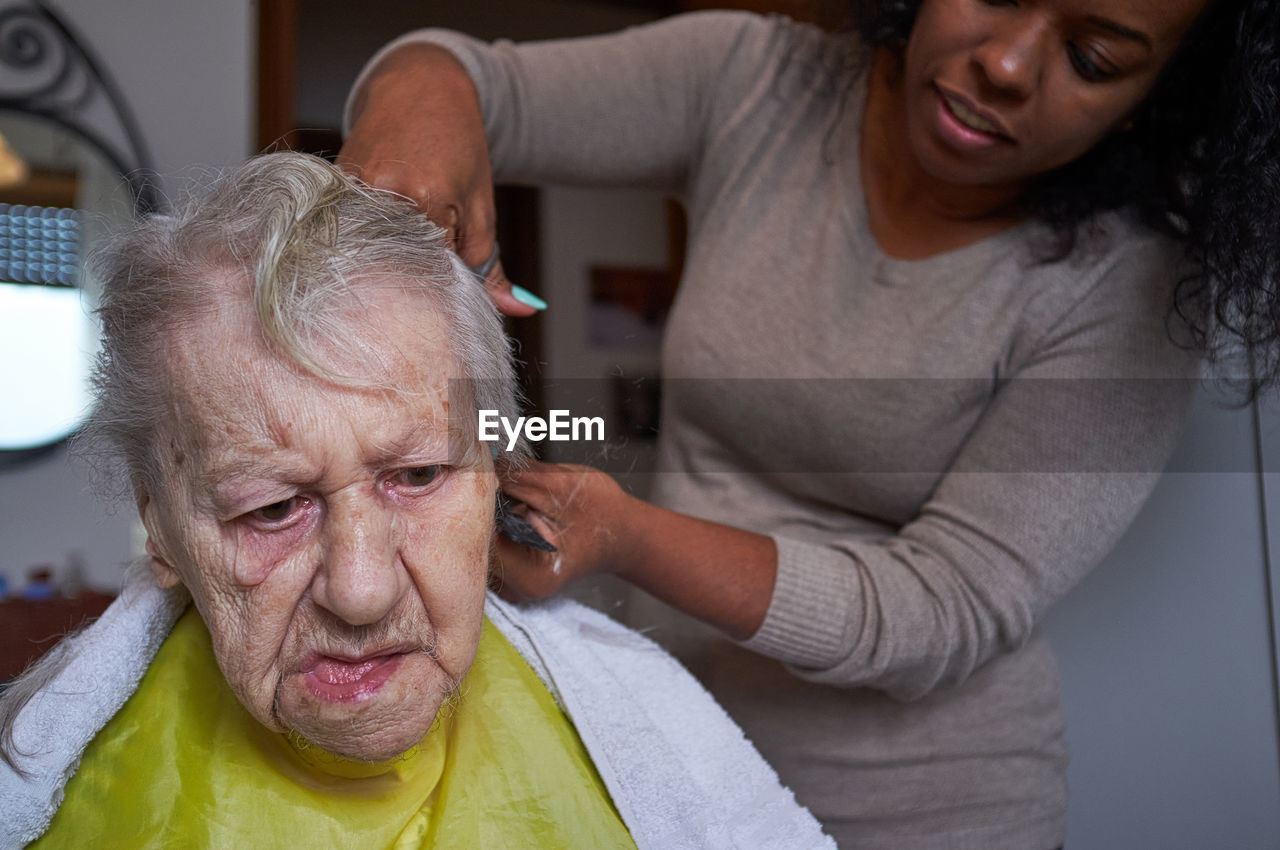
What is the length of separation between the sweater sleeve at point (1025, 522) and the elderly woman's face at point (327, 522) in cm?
33

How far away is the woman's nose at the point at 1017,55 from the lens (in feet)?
2.66

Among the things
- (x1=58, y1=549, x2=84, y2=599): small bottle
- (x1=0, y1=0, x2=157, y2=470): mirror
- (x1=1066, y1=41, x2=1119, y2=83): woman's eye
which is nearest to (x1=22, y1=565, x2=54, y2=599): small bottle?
(x1=58, y1=549, x2=84, y2=599): small bottle

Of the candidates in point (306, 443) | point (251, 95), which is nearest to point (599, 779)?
point (306, 443)

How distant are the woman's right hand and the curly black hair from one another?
1.83 ft

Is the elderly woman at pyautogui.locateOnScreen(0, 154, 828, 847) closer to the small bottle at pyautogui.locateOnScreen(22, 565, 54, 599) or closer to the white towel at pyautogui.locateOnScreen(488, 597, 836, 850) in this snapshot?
the white towel at pyautogui.locateOnScreen(488, 597, 836, 850)

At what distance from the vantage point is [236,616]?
627 mm

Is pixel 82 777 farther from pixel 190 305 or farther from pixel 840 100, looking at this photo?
pixel 840 100

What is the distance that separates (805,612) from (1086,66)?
53 cm

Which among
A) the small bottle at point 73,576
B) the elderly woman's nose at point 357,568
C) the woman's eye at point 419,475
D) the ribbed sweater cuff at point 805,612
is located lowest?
the small bottle at point 73,576

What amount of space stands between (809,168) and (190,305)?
2.26ft

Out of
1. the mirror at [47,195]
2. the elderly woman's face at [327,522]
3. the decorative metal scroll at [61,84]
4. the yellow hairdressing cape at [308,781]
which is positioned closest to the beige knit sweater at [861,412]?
the yellow hairdressing cape at [308,781]

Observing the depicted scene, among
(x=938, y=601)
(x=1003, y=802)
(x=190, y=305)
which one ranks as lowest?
(x=1003, y=802)

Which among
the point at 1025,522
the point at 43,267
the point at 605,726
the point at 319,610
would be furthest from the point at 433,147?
the point at 43,267

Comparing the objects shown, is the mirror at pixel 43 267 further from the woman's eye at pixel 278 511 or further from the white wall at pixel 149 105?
the woman's eye at pixel 278 511
